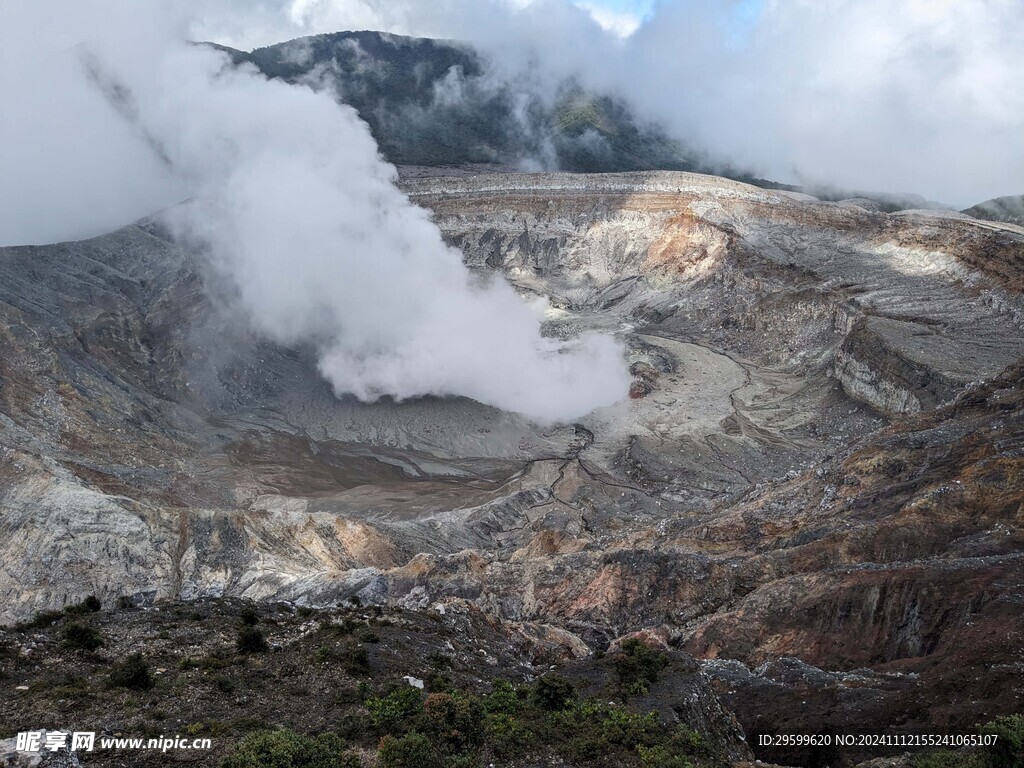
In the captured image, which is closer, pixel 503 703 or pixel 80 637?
pixel 503 703

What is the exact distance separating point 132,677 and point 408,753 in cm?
567

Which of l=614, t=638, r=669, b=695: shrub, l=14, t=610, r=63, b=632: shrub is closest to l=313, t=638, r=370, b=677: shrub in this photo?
l=614, t=638, r=669, b=695: shrub

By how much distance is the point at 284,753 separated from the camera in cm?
944

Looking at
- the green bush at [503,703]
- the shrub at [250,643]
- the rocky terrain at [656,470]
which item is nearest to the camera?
the green bush at [503,703]

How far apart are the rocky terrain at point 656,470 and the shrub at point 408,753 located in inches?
276

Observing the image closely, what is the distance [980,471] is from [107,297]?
47031 millimetres

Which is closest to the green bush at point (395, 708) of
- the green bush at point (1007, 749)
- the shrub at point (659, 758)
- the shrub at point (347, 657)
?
the shrub at point (347, 657)

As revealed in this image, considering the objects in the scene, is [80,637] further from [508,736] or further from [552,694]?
[552,694]

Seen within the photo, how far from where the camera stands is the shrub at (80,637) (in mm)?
14500

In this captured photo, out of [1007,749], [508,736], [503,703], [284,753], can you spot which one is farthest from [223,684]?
[1007,749]

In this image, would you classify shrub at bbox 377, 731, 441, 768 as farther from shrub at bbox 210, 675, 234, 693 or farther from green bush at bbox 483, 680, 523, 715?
shrub at bbox 210, 675, 234, 693

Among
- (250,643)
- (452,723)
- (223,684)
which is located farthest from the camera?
(250,643)

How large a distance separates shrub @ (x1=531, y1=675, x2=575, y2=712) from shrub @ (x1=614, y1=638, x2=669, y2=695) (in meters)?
1.67

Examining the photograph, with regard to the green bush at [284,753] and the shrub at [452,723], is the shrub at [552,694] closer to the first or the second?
the shrub at [452,723]
